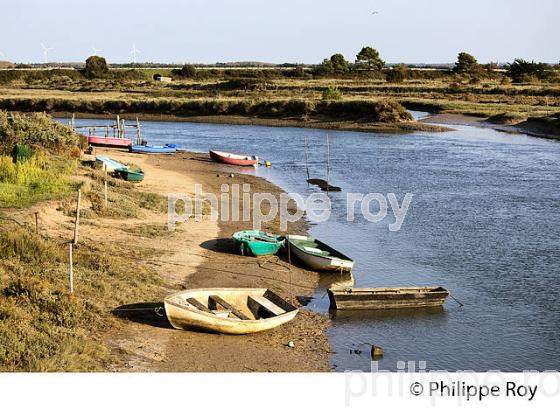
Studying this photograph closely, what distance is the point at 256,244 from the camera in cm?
2358

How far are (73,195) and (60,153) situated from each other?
11520 millimetres

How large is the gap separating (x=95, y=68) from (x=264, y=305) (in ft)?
388

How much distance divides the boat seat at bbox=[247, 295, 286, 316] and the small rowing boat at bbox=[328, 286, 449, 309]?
6.26 feet

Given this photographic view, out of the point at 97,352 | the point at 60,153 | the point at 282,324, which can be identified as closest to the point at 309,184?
the point at 60,153

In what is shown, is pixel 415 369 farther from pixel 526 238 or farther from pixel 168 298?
pixel 526 238

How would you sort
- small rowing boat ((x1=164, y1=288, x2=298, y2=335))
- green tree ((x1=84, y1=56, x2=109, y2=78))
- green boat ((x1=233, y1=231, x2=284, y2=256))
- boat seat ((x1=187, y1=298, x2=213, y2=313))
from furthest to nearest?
green tree ((x1=84, y1=56, x2=109, y2=78))
green boat ((x1=233, y1=231, x2=284, y2=256))
boat seat ((x1=187, y1=298, x2=213, y2=313))
small rowing boat ((x1=164, y1=288, x2=298, y2=335))

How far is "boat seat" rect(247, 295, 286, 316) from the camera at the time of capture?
1817 cm

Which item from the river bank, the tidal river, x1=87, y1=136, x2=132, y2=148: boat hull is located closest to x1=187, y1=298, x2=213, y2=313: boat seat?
the tidal river

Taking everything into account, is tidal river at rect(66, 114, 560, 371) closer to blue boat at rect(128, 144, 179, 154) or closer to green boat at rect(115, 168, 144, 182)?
blue boat at rect(128, 144, 179, 154)

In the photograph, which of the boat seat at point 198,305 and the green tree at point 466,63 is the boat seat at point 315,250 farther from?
the green tree at point 466,63

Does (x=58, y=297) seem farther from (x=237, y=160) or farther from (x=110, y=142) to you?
(x=110, y=142)

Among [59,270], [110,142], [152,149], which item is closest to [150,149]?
[152,149]

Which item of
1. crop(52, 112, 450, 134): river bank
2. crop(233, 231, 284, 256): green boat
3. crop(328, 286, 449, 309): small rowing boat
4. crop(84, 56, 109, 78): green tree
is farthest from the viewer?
crop(84, 56, 109, 78): green tree

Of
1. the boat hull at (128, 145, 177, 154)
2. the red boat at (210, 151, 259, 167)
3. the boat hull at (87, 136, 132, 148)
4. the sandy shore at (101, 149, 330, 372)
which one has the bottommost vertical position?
the sandy shore at (101, 149, 330, 372)
